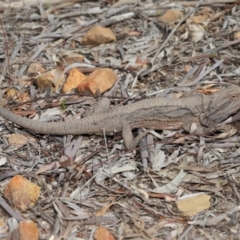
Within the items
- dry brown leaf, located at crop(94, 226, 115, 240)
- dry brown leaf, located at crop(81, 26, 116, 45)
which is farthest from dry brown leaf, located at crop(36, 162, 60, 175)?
dry brown leaf, located at crop(81, 26, 116, 45)

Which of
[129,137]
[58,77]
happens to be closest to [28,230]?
[129,137]

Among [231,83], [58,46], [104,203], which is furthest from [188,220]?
[58,46]

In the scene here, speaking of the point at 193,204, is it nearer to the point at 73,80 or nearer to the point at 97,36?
the point at 73,80

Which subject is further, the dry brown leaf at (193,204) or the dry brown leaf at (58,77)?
the dry brown leaf at (58,77)

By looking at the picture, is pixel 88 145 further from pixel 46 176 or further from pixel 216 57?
pixel 216 57

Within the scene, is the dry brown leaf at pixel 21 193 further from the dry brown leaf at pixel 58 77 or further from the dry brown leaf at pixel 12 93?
the dry brown leaf at pixel 58 77

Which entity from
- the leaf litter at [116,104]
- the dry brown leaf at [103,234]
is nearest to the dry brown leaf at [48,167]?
the leaf litter at [116,104]
